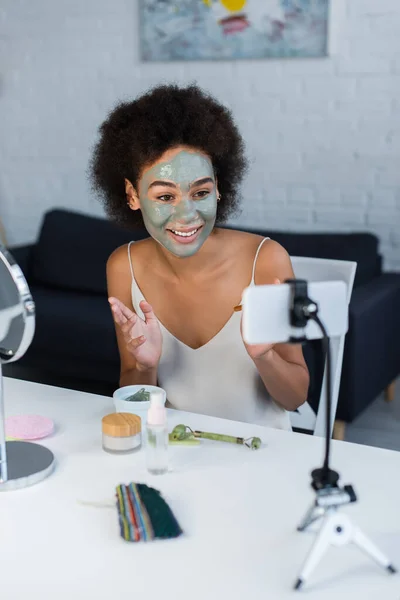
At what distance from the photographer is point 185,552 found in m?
0.85

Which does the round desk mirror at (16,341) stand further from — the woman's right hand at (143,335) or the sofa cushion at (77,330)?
the sofa cushion at (77,330)

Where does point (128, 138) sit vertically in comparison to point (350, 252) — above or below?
above

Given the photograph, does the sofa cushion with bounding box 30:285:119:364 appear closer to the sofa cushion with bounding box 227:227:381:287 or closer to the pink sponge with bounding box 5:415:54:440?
the sofa cushion with bounding box 227:227:381:287

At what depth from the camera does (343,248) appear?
2922 mm

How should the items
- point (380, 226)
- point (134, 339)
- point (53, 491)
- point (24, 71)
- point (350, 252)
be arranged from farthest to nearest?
point (24, 71), point (380, 226), point (350, 252), point (134, 339), point (53, 491)

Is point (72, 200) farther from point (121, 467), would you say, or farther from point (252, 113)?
point (121, 467)

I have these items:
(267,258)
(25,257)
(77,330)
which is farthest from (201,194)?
(25,257)

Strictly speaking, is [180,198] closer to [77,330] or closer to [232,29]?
[77,330]

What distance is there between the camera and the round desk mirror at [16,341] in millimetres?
953

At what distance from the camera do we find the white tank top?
154cm

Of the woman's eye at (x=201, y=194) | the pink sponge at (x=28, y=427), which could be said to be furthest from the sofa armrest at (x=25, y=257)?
the pink sponge at (x=28, y=427)

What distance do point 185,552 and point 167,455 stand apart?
8.5 inches

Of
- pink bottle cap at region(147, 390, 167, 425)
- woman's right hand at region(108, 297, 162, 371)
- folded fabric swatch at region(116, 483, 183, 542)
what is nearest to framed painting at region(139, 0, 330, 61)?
woman's right hand at region(108, 297, 162, 371)

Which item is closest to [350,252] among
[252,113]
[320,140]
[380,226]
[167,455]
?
[380,226]
